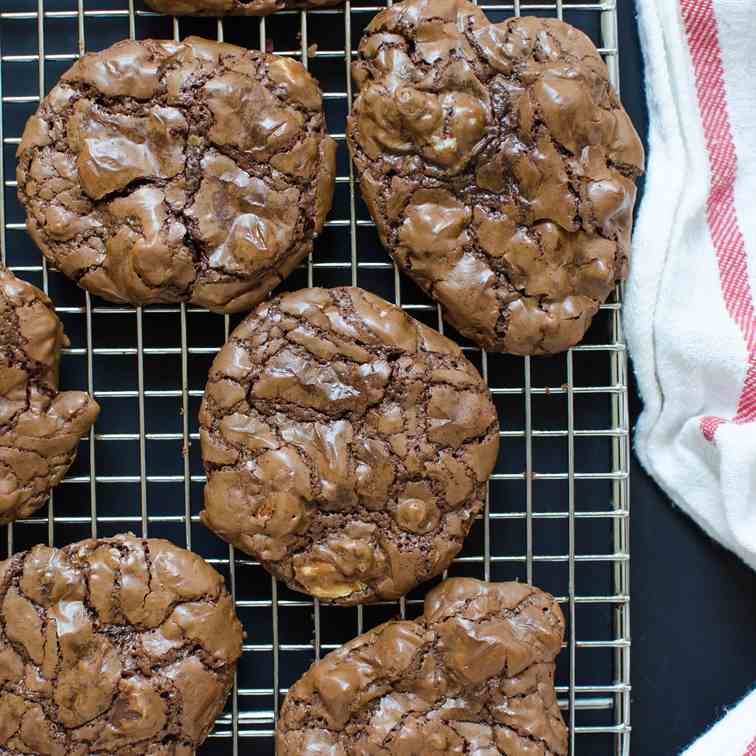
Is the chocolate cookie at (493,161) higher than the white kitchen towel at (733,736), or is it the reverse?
the chocolate cookie at (493,161)

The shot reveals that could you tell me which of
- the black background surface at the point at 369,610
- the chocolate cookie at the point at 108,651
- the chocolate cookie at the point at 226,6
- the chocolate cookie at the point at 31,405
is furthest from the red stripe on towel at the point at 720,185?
the chocolate cookie at the point at 31,405

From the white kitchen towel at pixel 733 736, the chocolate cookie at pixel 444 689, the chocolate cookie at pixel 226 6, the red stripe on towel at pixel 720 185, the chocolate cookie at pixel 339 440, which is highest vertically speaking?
the chocolate cookie at pixel 226 6

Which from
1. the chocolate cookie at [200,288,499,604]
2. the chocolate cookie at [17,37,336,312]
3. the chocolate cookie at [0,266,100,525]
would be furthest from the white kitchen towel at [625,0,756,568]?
the chocolate cookie at [0,266,100,525]

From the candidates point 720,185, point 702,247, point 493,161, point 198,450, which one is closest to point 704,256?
point 702,247

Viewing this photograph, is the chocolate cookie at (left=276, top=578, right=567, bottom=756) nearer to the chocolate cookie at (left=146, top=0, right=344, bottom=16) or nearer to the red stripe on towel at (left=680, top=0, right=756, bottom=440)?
the red stripe on towel at (left=680, top=0, right=756, bottom=440)

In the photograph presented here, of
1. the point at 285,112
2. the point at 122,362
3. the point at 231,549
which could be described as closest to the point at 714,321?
the point at 285,112

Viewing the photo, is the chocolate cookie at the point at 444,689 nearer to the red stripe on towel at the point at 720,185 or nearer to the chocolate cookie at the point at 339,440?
the chocolate cookie at the point at 339,440

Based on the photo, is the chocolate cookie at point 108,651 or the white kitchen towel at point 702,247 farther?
the white kitchen towel at point 702,247
